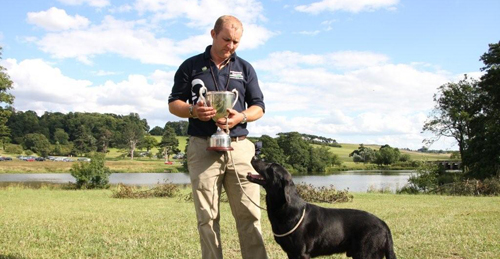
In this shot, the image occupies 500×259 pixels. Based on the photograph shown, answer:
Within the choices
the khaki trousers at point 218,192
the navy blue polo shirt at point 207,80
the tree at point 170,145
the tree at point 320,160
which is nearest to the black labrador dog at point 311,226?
the khaki trousers at point 218,192

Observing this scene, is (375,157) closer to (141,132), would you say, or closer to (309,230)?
(141,132)

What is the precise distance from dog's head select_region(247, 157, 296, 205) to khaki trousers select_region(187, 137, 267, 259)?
15 cm

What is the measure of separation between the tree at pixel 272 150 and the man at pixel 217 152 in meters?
49.9

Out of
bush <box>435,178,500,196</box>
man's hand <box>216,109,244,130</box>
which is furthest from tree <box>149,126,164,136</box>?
man's hand <box>216,109,244,130</box>

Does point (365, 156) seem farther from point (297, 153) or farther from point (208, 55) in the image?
point (208, 55)

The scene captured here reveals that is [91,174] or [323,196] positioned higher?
[91,174]

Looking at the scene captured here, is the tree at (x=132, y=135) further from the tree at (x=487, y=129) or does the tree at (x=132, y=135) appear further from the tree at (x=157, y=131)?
the tree at (x=487, y=129)

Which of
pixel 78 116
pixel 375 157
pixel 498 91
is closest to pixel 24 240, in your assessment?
pixel 498 91

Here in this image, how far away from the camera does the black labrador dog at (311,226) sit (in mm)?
3764

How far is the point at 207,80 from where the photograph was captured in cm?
373

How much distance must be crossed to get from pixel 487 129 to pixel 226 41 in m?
35.4

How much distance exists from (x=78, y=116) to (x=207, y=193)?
112m

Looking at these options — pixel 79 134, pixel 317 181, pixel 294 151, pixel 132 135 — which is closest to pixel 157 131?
pixel 132 135

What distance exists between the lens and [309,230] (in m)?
3.85
